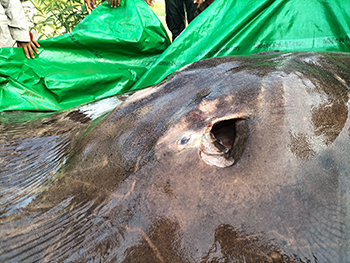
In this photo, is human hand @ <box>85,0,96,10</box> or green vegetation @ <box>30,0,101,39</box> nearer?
human hand @ <box>85,0,96,10</box>

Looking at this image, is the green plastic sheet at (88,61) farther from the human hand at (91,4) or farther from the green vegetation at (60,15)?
the green vegetation at (60,15)

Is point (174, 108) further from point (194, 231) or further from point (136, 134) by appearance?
point (194, 231)

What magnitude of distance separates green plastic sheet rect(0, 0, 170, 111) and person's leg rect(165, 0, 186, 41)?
1649 millimetres

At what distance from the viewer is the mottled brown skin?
1090mm

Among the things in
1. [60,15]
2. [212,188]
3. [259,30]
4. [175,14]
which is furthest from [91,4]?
[212,188]

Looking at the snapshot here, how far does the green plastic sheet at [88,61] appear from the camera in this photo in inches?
119

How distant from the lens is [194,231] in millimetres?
1113

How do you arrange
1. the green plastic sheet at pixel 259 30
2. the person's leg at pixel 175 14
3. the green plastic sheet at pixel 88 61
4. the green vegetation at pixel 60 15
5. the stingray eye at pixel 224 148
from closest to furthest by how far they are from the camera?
the stingray eye at pixel 224 148 → the green plastic sheet at pixel 259 30 → the green plastic sheet at pixel 88 61 → the green vegetation at pixel 60 15 → the person's leg at pixel 175 14

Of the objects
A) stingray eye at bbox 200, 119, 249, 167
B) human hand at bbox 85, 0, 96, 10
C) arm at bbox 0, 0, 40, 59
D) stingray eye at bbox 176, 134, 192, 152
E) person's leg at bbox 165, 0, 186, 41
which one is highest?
arm at bbox 0, 0, 40, 59

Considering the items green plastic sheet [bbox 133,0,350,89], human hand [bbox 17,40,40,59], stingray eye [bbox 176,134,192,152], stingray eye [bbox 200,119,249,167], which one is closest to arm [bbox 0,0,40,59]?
human hand [bbox 17,40,40,59]

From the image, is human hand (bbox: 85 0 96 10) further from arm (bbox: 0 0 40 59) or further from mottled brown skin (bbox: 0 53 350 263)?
mottled brown skin (bbox: 0 53 350 263)

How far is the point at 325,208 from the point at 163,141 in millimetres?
712

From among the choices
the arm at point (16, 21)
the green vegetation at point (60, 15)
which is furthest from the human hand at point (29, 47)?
the green vegetation at point (60, 15)

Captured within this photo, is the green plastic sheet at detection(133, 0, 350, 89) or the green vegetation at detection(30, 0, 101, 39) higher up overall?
the green vegetation at detection(30, 0, 101, 39)
